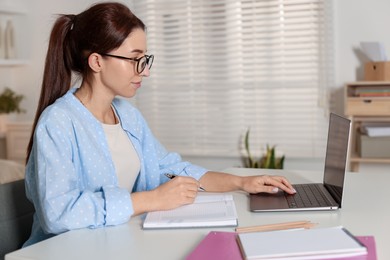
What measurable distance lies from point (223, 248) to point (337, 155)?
64 centimetres

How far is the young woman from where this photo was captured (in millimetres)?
1443

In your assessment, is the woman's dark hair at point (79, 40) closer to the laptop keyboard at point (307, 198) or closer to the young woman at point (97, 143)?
the young woman at point (97, 143)

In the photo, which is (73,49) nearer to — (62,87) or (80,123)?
(62,87)

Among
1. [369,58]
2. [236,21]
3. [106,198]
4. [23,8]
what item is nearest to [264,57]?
[236,21]

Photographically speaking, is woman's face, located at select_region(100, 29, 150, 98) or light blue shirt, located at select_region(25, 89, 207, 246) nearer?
light blue shirt, located at select_region(25, 89, 207, 246)

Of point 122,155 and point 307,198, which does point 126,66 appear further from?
point 307,198

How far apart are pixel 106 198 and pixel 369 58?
2696mm

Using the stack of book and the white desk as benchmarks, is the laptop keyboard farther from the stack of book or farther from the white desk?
the stack of book

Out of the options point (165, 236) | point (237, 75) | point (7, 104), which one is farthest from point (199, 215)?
point (7, 104)

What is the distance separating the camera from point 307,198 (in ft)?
5.42

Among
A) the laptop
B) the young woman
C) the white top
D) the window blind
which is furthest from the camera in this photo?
the window blind

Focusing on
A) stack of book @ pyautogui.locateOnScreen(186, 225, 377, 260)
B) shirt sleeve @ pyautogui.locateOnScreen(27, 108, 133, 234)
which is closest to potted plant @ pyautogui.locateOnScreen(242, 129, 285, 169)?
shirt sleeve @ pyautogui.locateOnScreen(27, 108, 133, 234)

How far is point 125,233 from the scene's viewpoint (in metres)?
1.39

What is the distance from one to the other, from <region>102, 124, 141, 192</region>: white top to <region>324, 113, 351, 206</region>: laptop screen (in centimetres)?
63
